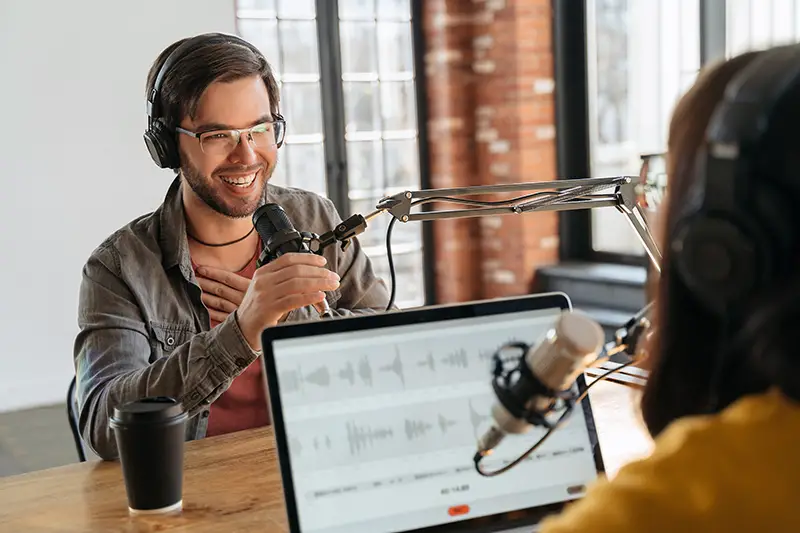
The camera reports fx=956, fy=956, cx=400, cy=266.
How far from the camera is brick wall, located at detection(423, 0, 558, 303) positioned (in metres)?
4.55

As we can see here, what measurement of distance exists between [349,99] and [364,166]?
0.34 metres

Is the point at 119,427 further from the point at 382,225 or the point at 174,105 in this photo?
A: the point at 382,225

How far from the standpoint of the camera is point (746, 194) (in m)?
0.53

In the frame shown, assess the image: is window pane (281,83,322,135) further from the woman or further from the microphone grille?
the woman

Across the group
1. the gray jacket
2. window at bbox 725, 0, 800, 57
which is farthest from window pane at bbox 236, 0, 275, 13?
the gray jacket

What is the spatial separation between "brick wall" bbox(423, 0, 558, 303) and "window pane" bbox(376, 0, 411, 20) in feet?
0.35

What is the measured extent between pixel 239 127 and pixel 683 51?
284cm

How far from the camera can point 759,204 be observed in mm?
525

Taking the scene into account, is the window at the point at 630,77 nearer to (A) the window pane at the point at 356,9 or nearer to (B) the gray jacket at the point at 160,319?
(A) the window pane at the point at 356,9

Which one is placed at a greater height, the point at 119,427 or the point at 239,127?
the point at 239,127

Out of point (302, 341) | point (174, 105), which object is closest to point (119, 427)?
point (302, 341)

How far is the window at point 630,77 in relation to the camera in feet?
13.5

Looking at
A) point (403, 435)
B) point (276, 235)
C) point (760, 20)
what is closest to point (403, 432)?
point (403, 435)

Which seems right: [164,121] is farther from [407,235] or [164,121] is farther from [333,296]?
[407,235]
